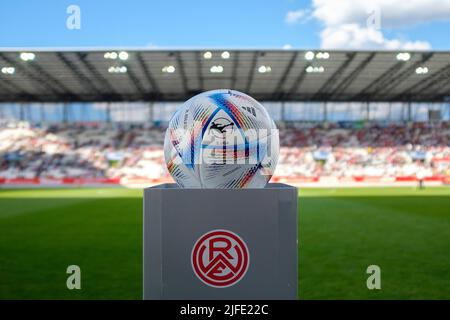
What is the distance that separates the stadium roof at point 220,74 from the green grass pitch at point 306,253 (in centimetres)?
1513

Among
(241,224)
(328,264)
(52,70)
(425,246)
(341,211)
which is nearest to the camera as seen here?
(241,224)

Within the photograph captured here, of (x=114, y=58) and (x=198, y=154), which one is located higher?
(x=114, y=58)

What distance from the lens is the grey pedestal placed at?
2.81 m

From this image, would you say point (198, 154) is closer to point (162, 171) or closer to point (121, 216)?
point (121, 216)

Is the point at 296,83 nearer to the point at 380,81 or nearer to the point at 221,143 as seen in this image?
the point at 380,81

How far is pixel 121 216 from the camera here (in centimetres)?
1384

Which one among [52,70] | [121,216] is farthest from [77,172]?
[121,216]

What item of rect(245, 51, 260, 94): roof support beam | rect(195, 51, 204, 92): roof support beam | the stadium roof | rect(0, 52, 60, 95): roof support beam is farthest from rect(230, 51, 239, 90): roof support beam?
rect(0, 52, 60, 95): roof support beam

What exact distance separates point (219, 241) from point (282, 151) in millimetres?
40450

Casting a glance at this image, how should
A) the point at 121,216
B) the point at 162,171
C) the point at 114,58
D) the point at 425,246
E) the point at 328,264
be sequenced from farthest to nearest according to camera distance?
1. the point at 162,171
2. the point at 114,58
3. the point at 121,216
4. the point at 425,246
5. the point at 328,264

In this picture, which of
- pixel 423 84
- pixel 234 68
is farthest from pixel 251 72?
pixel 423 84

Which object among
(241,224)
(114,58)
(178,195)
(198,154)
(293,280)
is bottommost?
(293,280)

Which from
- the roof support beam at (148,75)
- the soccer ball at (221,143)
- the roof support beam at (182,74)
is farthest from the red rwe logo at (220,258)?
the roof support beam at (148,75)

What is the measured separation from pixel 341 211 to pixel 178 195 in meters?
13.0
